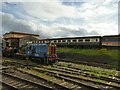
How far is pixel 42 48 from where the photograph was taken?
2009cm

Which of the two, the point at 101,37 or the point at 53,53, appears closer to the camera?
the point at 53,53

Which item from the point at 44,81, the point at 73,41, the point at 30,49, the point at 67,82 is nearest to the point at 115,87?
the point at 67,82

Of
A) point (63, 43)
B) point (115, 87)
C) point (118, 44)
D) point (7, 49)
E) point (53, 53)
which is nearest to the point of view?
point (115, 87)

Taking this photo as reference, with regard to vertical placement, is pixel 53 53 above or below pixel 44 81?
above

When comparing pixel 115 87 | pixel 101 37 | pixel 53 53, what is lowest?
pixel 115 87

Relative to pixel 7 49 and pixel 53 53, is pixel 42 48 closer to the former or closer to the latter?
pixel 53 53

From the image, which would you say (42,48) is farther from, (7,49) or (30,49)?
(7,49)

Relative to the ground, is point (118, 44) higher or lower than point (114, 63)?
higher

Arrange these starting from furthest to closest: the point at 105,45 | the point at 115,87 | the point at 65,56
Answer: the point at 65,56 < the point at 105,45 < the point at 115,87

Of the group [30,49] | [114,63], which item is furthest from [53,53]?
[114,63]

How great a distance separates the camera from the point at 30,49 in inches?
868

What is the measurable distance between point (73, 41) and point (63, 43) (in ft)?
8.76

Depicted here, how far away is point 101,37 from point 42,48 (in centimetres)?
1085

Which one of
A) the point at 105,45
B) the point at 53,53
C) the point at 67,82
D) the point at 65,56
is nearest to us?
the point at 67,82
